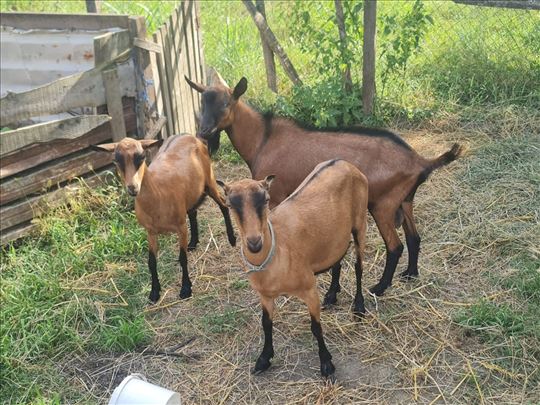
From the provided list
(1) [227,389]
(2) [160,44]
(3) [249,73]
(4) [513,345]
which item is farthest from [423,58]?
(1) [227,389]

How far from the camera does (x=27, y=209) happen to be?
5.73m

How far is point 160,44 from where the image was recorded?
6613 mm

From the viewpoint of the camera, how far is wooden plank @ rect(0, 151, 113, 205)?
5598 mm

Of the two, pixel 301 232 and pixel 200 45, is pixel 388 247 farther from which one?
pixel 200 45

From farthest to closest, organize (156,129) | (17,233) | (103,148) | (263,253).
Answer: (156,129)
(17,233)
(103,148)
(263,253)

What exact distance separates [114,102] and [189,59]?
1.67 meters

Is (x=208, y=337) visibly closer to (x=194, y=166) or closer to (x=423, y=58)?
(x=194, y=166)

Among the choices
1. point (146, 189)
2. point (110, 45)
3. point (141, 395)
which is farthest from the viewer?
point (110, 45)

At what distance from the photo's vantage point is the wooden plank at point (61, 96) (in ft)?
18.1

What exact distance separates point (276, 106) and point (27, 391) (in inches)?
172

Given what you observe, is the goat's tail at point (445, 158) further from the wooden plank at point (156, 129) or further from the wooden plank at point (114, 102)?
the wooden plank at point (114, 102)

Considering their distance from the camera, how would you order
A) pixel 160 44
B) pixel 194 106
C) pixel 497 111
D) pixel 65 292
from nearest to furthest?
pixel 65 292 < pixel 160 44 < pixel 497 111 < pixel 194 106

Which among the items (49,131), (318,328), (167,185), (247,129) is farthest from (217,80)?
(318,328)

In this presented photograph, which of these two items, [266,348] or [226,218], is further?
[226,218]
